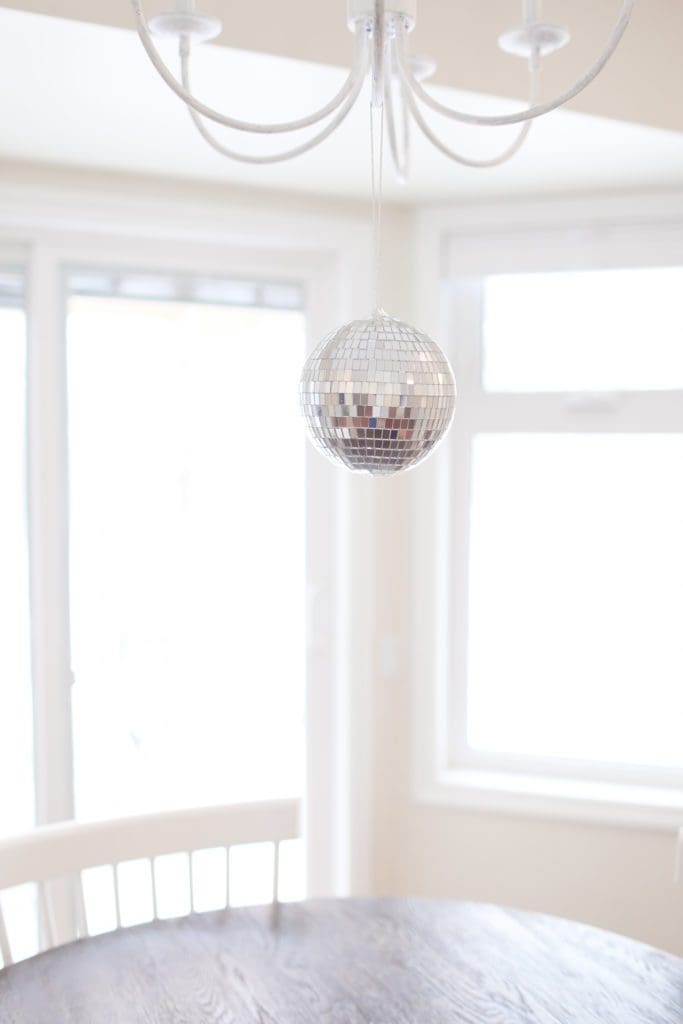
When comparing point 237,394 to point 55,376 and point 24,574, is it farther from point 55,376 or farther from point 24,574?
point 24,574

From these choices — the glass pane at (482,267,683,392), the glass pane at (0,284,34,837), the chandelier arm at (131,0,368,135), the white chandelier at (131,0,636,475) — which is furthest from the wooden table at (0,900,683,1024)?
the glass pane at (482,267,683,392)

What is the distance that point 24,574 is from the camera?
2.25 m

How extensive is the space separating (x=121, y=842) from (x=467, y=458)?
1296 mm

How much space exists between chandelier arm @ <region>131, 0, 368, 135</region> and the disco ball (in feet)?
0.68

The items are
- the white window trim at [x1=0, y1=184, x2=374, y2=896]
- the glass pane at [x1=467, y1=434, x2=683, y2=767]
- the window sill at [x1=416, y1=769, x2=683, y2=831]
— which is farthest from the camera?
the glass pane at [x1=467, y1=434, x2=683, y2=767]

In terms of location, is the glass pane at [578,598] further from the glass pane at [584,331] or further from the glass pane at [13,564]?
the glass pane at [13,564]

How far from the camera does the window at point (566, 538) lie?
2.37 metres

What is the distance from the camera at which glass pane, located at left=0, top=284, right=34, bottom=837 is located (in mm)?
2225

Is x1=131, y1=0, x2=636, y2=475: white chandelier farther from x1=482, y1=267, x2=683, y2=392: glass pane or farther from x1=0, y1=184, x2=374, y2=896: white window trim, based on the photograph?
x1=482, y1=267, x2=683, y2=392: glass pane

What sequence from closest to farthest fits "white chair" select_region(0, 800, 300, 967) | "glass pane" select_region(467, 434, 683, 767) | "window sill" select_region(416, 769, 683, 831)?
"white chair" select_region(0, 800, 300, 967) → "window sill" select_region(416, 769, 683, 831) → "glass pane" select_region(467, 434, 683, 767)

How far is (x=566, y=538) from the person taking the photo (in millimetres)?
2469

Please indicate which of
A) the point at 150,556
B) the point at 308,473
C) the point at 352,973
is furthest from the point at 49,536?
the point at 352,973

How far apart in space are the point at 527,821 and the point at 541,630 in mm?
478

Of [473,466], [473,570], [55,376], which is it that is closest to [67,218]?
[55,376]
